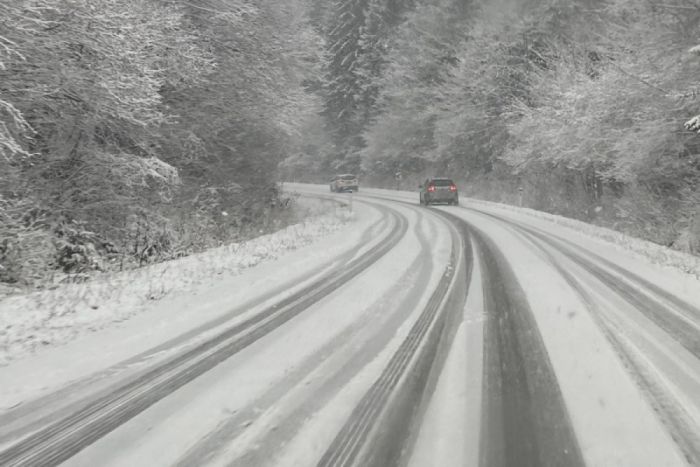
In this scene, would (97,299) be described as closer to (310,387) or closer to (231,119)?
(310,387)

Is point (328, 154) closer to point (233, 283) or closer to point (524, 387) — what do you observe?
point (233, 283)

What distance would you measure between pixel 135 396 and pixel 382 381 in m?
1.82

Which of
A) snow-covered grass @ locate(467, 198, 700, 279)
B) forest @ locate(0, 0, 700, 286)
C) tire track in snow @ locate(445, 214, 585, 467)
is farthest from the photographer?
snow-covered grass @ locate(467, 198, 700, 279)

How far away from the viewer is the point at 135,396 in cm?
328

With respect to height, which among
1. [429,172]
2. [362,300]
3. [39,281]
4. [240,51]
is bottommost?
[39,281]

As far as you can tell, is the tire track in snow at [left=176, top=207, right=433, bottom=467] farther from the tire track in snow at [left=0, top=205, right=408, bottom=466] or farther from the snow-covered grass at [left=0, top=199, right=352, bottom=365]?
the snow-covered grass at [left=0, top=199, right=352, bottom=365]

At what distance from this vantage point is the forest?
7051 mm

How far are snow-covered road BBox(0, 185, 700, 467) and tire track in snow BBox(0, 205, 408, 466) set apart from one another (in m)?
0.01

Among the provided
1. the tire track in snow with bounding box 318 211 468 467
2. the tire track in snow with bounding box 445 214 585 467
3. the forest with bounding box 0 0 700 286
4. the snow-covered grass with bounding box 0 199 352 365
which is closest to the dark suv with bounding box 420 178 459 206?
the forest with bounding box 0 0 700 286

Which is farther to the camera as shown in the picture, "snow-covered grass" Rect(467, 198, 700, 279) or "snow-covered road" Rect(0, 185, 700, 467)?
"snow-covered grass" Rect(467, 198, 700, 279)

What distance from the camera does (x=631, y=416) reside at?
2.86 metres

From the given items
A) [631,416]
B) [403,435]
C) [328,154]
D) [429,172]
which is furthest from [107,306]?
[328,154]

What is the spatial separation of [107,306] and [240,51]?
410 inches

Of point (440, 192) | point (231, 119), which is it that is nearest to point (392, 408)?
point (231, 119)
